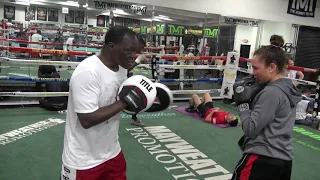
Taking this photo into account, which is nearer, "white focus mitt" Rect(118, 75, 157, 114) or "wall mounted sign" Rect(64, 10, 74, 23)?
"white focus mitt" Rect(118, 75, 157, 114)

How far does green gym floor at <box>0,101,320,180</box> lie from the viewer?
8.74 feet

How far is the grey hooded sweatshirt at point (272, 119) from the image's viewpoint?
4.25 feet

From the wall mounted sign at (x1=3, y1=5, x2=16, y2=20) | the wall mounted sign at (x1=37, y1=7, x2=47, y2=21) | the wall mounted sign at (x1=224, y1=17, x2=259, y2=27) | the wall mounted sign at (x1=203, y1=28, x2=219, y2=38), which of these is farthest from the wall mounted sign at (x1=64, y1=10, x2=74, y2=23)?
the wall mounted sign at (x1=224, y1=17, x2=259, y2=27)

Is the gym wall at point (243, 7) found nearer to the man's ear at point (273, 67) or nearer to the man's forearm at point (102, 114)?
the man's ear at point (273, 67)

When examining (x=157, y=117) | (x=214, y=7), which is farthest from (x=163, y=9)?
(x=157, y=117)

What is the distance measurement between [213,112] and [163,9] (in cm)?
353

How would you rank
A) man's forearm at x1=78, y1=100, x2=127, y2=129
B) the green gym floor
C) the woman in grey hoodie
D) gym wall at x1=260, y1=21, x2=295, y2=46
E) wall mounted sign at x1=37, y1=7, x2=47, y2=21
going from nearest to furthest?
man's forearm at x1=78, y1=100, x2=127, y2=129
the woman in grey hoodie
the green gym floor
gym wall at x1=260, y1=21, x2=295, y2=46
wall mounted sign at x1=37, y1=7, x2=47, y2=21

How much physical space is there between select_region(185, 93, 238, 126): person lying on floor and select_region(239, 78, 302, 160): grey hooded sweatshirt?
3057 millimetres

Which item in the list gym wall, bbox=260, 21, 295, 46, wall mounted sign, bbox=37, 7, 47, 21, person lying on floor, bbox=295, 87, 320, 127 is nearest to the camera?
person lying on floor, bbox=295, 87, 320, 127

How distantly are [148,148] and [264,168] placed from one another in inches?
79.6

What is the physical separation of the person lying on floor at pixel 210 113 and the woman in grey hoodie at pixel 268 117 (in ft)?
9.98

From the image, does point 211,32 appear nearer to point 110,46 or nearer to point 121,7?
point 121,7

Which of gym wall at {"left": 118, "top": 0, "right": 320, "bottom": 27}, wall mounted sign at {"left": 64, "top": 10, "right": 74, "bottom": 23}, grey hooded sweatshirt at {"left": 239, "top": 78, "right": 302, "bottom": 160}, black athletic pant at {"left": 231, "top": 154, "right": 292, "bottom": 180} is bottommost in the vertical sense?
black athletic pant at {"left": 231, "top": 154, "right": 292, "bottom": 180}

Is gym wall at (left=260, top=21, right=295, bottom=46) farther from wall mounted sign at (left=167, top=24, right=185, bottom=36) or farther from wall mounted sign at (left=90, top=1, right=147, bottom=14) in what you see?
wall mounted sign at (left=90, top=1, right=147, bottom=14)
